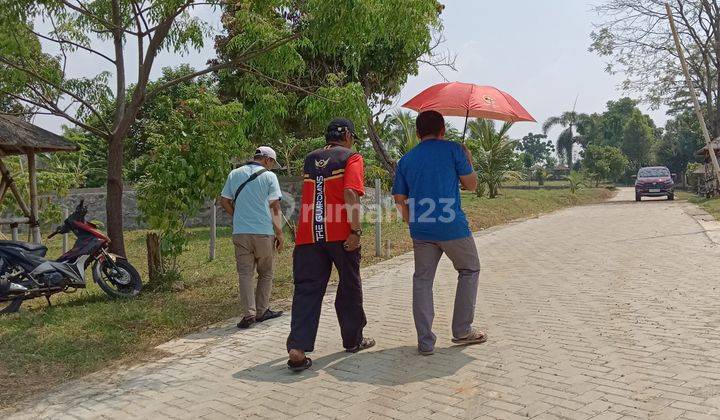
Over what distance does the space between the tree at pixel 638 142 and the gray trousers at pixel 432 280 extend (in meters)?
62.1

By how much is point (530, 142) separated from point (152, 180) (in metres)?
110

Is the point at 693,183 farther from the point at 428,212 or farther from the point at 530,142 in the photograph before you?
the point at 530,142

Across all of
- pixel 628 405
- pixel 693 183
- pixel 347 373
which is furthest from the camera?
pixel 693 183

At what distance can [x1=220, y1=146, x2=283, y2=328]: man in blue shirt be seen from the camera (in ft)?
19.5

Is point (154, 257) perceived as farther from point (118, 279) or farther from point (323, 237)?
point (323, 237)

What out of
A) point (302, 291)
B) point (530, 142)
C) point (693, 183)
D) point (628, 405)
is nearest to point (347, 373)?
point (302, 291)

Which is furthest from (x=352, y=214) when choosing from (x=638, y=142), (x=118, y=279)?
(x=638, y=142)

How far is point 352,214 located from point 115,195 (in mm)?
4516

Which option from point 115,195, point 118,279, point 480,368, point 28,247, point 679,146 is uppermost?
point 679,146

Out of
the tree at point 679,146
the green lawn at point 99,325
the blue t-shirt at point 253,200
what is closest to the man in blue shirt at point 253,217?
the blue t-shirt at point 253,200

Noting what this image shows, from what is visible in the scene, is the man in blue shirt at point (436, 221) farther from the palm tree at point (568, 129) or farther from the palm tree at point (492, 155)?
the palm tree at point (568, 129)

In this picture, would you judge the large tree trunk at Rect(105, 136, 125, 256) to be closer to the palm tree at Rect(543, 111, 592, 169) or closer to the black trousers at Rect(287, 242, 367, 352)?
the black trousers at Rect(287, 242, 367, 352)

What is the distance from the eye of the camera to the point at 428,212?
15.6ft

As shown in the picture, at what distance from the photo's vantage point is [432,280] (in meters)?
4.86
